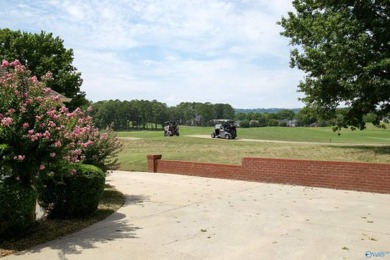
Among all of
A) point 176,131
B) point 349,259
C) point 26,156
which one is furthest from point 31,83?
point 176,131

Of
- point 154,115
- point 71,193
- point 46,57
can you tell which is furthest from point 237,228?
point 154,115

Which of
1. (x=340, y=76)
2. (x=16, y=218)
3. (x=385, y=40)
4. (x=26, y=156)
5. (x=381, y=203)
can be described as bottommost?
(x=381, y=203)

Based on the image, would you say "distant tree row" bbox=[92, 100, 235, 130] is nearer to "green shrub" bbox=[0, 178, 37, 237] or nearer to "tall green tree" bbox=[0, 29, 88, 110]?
"tall green tree" bbox=[0, 29, 88, 110]

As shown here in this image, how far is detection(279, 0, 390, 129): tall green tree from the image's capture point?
1730cm

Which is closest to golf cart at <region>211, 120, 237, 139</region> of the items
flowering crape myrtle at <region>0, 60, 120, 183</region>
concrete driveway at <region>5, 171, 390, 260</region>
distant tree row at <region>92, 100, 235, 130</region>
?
concrete driveway at <region>5, 171, 390, 260</region>

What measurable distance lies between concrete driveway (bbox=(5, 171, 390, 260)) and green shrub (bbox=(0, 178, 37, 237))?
69cm

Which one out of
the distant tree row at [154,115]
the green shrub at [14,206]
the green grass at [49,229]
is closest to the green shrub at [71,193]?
the green grass at [49,229]

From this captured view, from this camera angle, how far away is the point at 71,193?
27.9ft

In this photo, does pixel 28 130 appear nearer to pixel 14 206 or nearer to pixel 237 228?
pixel 14 206

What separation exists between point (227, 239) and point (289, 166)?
8.19 meters

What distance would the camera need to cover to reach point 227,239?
23.1ft

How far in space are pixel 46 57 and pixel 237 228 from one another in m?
34.7

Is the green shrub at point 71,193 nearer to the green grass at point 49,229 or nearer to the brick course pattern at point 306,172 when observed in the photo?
the green grass at point 49,229

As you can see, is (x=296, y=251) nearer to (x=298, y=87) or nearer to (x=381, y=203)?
(x=381, y=203)
